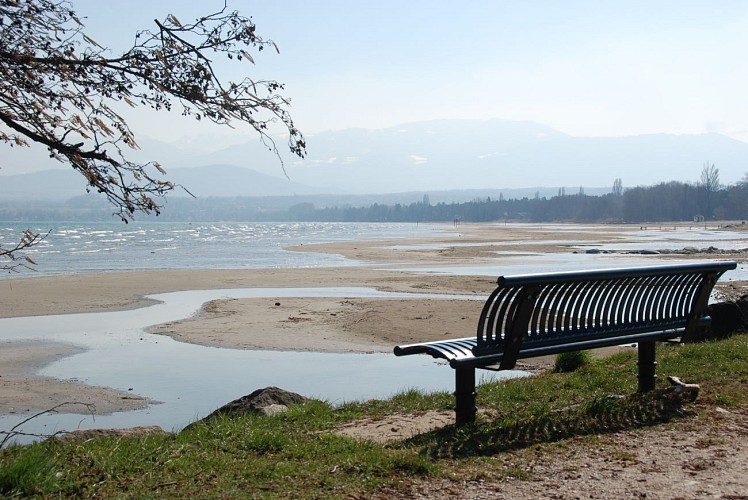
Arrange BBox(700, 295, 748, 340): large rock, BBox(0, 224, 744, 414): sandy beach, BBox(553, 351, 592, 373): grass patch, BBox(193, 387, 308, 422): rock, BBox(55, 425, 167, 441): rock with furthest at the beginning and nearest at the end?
BBox(0, 224, 744, 414): sandy beach < BBox(700, 295, 748, 340): large rock < BBox(553, 351, 592, 373): grass patch < BBox(193, 387, 308, 422): rock < BBox(55, 425, 167, 441): rock

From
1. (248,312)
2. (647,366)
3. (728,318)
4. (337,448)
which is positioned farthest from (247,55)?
(248,312)

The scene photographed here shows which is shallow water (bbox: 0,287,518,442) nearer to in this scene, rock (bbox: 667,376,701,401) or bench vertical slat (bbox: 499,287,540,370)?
bench vertical slat (bbox: 499,287,540,370)

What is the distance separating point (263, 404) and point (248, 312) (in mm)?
13703

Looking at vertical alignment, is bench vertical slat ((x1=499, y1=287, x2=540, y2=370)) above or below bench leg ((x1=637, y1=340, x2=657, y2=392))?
above

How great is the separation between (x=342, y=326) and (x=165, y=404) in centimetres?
785

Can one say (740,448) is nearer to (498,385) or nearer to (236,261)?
(498,385)

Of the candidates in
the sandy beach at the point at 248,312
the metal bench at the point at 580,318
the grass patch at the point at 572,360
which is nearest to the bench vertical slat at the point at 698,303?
the metal bench at the point at 580,318

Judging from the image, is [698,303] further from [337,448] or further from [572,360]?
[337,448]

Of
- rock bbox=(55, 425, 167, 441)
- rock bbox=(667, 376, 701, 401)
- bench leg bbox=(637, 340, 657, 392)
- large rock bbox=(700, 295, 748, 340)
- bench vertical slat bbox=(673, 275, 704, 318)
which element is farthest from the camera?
large rock bbox=(700, 295, 748, 340)

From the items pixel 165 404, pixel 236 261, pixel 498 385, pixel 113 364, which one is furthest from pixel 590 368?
pixel 236 261

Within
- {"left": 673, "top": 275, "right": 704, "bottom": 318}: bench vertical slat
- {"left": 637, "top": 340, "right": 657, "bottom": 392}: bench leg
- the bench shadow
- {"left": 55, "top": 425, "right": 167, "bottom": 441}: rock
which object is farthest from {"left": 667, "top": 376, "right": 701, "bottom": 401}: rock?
{"left": 55, "top": 425, "right": 167, "bottom": 441}: rock

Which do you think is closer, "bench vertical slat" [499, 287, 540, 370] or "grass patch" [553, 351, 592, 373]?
"bench vertical slat" [499, 287, 540, 370]

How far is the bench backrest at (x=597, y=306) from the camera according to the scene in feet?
20.1

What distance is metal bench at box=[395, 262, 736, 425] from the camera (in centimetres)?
610
